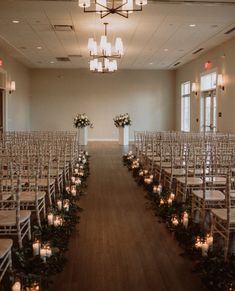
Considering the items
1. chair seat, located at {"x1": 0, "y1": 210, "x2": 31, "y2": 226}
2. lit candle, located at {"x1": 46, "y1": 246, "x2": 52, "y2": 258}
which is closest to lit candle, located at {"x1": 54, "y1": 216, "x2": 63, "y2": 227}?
chair seat, located at {"x1": 0, "y1": 210, "x2": 31, "y2": 226}

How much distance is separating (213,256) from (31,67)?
17.9m

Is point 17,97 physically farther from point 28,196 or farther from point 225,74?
point 28,196

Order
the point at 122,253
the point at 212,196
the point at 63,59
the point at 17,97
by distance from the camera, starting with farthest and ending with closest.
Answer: the point at 17,97 < the point at 63,59 < the point at 212,196 < the point at 122,253

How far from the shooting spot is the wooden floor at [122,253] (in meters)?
3.50

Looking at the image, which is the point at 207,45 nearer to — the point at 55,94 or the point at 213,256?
the point at 55,94

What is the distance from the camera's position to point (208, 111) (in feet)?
50.9

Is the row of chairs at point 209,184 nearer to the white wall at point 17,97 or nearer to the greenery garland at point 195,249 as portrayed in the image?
the greenery garland at point 195,249

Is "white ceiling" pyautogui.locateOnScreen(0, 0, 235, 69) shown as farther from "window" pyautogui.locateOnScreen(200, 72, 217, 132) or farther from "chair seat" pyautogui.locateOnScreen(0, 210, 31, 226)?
"chair seat" pyautogui.locateOnScreen(0, 210, 31, 226)

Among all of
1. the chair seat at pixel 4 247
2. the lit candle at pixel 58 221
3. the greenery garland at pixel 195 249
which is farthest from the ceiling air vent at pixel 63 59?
the chair seat at pixel 4 247

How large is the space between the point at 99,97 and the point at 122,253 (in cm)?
1675

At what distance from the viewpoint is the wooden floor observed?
138 inches

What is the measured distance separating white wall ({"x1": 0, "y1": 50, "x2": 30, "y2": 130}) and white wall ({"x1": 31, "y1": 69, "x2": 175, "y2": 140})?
2.73 ft

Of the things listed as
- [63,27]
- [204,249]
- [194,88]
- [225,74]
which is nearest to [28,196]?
[204,249]

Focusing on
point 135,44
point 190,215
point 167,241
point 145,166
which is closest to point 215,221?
point 167,241
